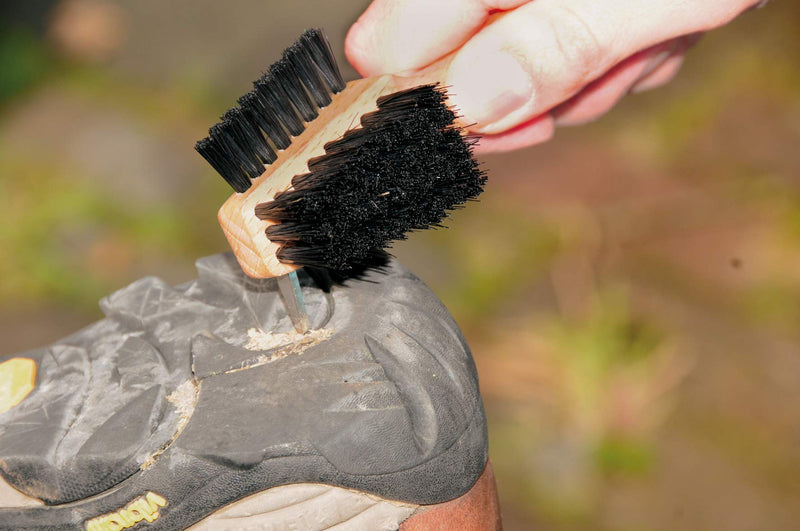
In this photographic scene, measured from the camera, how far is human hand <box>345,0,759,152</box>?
84 cm

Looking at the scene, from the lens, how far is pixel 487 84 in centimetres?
89

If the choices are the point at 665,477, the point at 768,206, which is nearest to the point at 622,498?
the point at 665,477

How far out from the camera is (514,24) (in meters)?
0.86

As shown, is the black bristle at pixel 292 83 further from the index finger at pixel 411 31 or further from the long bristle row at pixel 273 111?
the index finger at pixel 411 31

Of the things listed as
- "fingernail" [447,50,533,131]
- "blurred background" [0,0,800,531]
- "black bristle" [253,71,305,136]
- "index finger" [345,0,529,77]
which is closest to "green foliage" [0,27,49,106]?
"blurred background" [0,0,800,531]

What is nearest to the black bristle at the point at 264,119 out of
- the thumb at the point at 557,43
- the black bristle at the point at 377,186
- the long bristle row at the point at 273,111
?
the long bristle row at the point at 273,111

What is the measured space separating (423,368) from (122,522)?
346mm

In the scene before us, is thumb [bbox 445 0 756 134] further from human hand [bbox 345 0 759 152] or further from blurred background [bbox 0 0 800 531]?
blurred background [bbox 0 0 800 531]

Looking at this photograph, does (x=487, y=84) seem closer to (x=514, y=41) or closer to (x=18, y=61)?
(x=514, y=41)

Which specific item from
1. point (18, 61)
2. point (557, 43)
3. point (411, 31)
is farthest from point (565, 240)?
point (18, 61)

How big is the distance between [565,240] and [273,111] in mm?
1449

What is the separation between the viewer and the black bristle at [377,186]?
74cm

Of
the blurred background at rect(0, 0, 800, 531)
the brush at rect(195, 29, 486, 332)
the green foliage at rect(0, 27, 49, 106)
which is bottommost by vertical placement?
the blurred background at rect(0, 0, 800, 531)

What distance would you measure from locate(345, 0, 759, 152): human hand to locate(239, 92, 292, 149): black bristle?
184 millimetres
